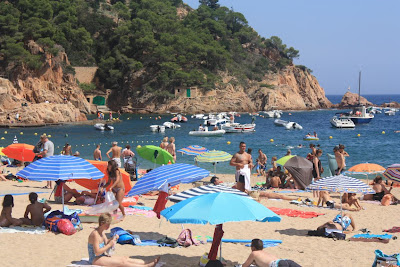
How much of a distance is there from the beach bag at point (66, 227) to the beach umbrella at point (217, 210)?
2.82m

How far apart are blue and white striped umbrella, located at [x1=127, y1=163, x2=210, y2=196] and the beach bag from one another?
1356 mm

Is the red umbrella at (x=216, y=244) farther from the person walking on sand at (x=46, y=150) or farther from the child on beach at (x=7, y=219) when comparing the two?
the person walking on sand at (x=46, y=150)

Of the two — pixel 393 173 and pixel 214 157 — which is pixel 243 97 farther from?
pixel 393 173

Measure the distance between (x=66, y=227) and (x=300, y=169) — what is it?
9.18m

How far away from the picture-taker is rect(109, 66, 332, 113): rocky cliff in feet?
259

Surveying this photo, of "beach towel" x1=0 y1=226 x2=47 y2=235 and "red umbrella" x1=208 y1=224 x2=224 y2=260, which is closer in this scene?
"red umbrella" x1=208 y1=224 x2=224 y2=260

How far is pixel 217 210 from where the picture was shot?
25.4 ft

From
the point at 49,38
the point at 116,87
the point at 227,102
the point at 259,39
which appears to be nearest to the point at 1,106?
the point at 49,38

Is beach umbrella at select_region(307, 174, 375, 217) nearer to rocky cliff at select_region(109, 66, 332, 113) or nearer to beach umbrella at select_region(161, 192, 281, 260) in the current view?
beach umbrella at select_region(161, 192, 281, 260)

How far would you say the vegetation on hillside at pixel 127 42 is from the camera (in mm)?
67375

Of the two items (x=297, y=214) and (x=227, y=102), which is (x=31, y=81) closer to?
(x=227, y=102)

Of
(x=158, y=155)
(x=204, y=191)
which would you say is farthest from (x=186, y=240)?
(x=158, y=155)

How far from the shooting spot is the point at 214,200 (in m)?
7.92

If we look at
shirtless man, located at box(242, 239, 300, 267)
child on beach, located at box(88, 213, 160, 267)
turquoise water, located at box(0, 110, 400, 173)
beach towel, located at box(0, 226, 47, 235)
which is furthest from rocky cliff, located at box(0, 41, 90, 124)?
shirtless man, located at box(242, 239, 300, 267)
